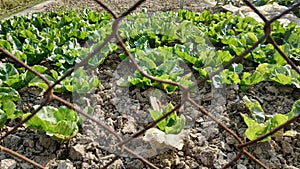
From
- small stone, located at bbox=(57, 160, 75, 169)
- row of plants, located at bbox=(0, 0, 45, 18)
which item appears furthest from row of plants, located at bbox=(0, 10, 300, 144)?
row of plants, located at bbox=(0, 0, 45, 18)

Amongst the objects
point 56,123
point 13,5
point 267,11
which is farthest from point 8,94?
point 13,5

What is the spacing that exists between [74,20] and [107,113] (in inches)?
62.8

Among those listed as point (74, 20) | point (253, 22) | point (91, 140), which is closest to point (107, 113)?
point (91, 140)

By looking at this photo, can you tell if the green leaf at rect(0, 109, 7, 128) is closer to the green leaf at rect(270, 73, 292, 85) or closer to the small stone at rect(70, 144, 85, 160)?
the small stone at rect(70, 144, 85, 160)

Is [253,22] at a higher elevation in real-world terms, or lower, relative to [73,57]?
lower

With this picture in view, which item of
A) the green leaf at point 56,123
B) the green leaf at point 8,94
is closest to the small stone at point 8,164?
the green leaf at point 56,123

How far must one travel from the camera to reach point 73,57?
2.53 m

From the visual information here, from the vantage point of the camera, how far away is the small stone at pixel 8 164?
1.60m

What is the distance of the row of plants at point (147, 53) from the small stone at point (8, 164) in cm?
18

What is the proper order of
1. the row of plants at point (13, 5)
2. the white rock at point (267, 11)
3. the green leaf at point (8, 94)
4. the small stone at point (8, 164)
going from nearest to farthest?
1. the small stone at point (8, 164)
2. the green leaf at point (8, 94)
3. the white rock at point (267, 11)
4. the row of plants at point (13, 5)

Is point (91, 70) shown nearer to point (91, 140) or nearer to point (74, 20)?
point (91, 140)

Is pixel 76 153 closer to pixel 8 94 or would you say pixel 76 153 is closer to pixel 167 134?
pixel 167 134

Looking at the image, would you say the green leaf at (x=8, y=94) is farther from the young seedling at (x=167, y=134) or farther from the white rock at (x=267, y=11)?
the white rock at (x=267, y=11)

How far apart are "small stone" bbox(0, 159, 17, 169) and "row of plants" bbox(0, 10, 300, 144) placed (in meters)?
0.18
